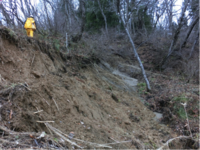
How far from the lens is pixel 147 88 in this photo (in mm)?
10039

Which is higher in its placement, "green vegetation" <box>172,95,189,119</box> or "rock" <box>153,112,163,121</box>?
"green vegetation" <box>172,95,189,119</box>

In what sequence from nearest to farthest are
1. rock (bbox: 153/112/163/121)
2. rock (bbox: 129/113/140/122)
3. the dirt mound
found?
the dirt mound
rock (bbox: 129/113/140/122)
rock (bbox: 153/112/163/121)

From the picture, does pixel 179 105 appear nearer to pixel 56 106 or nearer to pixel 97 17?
pixel 56 106

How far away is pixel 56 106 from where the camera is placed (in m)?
3.96

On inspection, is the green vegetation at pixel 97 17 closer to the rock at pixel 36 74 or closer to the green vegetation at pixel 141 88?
the green vegetation at pixel 141 88

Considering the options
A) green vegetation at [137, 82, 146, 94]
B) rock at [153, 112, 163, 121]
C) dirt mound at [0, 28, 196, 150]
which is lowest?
rock at [153, 112, 163, 121]

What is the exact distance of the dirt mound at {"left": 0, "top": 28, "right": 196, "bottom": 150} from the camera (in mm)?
2879

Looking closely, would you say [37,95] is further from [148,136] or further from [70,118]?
[148,136]

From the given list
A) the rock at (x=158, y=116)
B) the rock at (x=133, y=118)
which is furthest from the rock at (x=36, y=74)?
the rock at (x=158, y=116)

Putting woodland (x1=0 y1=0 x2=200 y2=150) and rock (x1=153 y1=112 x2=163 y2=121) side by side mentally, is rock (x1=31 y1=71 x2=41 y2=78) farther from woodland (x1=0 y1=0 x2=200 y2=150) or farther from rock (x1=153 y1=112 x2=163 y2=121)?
rock (x1=153 y1=112 x2=163 y2=121)

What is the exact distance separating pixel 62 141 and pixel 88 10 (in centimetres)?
2026

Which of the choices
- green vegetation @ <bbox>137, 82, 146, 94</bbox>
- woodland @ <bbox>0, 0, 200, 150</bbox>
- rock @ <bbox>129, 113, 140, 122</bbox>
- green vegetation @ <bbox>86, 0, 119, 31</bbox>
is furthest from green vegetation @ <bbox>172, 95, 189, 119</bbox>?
green vegetation @ <bbox>86, 0, 119, 31</bbox>

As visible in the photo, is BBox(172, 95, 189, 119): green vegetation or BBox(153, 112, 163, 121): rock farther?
BBox(153, 112, 163, 121): rock

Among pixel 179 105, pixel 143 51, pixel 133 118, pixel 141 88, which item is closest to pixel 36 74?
pixel 133 118
